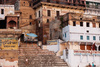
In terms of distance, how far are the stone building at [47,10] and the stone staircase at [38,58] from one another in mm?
5759

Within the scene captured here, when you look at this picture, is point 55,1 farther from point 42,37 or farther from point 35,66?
point 35,66

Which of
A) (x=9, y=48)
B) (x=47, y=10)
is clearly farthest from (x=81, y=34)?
(x=9, y=48)

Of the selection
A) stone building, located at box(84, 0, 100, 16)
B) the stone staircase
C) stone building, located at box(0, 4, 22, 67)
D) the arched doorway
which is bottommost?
the stone staircase

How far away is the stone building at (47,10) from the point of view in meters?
45.3

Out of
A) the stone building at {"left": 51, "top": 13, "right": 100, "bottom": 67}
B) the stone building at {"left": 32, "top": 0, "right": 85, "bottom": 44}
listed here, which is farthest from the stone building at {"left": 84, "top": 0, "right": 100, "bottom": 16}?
the stone building at {"left": 51, "top": 13, "right": 100, "bottom": 67}

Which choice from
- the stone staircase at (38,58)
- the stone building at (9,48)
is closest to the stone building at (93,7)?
the stone staircase at (38,58)

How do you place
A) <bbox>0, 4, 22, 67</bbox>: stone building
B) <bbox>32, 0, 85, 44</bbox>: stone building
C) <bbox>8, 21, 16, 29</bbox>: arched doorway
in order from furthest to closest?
<bbox>32, 0, 85, 44</bbox>: stone building → <bbox>8, 21, 16, 29</bbox>: arched doorway → <bbox>0, 4, 22, 67</bbox>: stone building

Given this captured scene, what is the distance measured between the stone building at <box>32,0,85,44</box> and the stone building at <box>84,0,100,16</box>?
1.42 m

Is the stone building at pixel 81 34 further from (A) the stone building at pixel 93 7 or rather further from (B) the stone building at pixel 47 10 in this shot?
(A) the stone building at pixel 93 7

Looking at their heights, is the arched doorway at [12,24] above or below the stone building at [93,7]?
below

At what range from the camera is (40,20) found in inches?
1825

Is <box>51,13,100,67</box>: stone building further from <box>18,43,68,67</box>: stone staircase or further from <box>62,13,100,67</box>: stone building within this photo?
<box>18,43,68,67</box>: stone staircase

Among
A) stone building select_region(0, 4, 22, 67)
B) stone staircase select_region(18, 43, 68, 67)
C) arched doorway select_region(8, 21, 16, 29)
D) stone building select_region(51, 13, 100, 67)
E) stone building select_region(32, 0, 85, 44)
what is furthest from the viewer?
stone building select_region(32, 0, 85, 44)

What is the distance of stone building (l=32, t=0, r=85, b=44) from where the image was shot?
45.3 metres
